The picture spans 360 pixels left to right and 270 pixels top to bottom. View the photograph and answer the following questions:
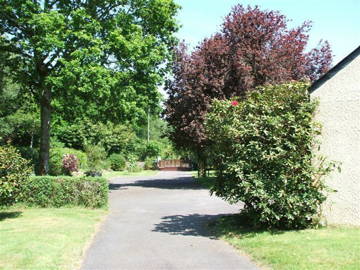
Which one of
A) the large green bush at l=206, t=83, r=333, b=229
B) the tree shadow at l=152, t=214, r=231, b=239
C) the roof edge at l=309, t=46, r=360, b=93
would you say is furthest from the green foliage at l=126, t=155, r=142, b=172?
the roof edge at l=309, t=46, r=360, b=93

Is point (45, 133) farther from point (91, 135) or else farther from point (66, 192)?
point (91, 135)

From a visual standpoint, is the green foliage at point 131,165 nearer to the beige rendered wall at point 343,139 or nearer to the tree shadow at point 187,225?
the tree shadow at point 187,225

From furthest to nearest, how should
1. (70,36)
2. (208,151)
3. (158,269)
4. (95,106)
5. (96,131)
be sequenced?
(96,131), (95,106), (70,36), (208,151), (158,269)

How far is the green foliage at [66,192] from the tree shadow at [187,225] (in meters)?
3.21

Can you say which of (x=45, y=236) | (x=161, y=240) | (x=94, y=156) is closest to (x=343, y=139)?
(x=161, y=240)

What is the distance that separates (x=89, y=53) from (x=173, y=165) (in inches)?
1525

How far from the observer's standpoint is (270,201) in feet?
32.7

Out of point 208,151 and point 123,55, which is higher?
point 123,55

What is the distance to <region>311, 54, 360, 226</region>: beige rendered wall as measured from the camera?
33.0 feet

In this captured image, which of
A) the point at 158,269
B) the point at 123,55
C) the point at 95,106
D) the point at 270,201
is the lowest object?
the point at 158,269

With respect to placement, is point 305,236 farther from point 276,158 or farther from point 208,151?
point 208,151

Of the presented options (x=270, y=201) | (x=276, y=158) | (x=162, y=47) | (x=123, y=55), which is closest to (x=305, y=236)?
(x=270, y=201)

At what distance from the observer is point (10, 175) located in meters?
12.5

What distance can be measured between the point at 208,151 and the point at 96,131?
102 ft
